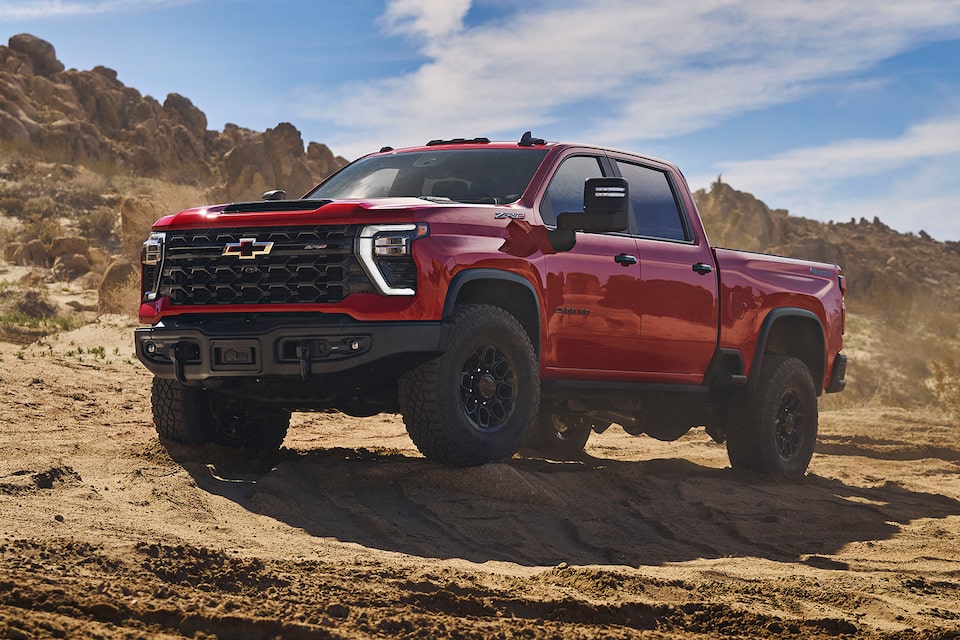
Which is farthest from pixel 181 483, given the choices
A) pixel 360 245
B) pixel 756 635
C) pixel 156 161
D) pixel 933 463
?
pixel 156 161

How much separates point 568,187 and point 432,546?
286cm

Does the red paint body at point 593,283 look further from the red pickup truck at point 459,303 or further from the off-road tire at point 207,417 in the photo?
the off-road tire at point 207,417

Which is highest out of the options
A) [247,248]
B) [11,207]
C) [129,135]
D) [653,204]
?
[129,135]

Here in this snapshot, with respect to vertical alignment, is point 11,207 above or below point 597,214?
above

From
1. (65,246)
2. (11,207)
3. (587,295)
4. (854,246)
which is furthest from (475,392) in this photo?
(854,246)

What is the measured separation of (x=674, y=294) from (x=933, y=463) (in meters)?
5.23

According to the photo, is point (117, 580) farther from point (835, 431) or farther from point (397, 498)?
point (835, 431)

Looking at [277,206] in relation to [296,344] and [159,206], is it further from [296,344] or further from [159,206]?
[159,206]

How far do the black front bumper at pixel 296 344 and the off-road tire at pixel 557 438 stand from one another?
12.5 ft

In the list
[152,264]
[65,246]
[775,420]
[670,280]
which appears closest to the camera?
[152,264]

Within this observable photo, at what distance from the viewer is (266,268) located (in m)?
6.98

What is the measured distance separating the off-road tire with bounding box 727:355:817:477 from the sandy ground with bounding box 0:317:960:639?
216mm

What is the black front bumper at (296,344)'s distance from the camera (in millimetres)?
6680

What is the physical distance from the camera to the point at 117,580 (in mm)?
4668
